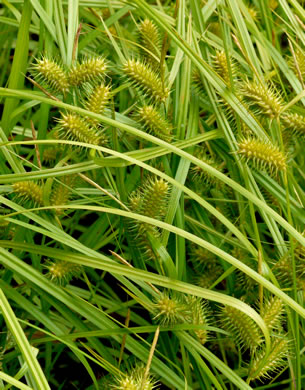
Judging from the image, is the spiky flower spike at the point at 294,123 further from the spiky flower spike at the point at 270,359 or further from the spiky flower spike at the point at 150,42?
the spiky flower spike at the point at 270,359

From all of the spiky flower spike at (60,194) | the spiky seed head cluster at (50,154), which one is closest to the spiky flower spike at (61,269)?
the spiky flower spike at (60,194)

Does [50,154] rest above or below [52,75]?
below

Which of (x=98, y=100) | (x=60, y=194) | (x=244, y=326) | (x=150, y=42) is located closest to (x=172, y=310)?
(x=244, y=326)

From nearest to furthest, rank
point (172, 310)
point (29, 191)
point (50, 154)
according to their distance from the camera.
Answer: point (172, 310), point (29, 191), point (50, 154)

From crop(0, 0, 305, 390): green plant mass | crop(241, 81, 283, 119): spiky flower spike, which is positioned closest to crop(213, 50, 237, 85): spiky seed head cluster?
crop(0, 0, 305, 390): green plant mass

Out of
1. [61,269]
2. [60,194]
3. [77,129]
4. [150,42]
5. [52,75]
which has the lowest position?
[61,269]

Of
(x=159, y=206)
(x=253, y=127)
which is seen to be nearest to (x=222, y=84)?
(x=253, y=127)

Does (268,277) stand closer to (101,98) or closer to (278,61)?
(101,98)

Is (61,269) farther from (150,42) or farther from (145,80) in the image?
(150,42)
